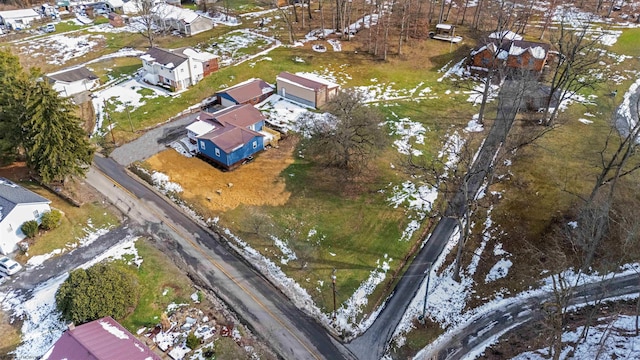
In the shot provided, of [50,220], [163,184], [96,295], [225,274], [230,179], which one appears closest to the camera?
[96,295]

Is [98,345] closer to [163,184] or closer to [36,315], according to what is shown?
[36,315]

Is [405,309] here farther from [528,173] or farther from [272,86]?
[272,86]

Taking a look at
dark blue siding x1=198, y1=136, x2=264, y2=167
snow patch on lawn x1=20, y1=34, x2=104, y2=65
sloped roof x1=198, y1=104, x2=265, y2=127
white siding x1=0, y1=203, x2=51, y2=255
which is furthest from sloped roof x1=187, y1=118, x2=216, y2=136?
snow patch on lawn x1=20, y1=34, x2=104, y2=65

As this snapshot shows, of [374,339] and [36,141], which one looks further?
[36,141]

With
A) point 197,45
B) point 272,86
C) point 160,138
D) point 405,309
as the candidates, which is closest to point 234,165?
point 160,138

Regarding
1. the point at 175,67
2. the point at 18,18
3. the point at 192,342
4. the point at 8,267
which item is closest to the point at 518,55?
the point at 175,67

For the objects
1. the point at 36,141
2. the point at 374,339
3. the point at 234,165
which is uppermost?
the point at 36,141

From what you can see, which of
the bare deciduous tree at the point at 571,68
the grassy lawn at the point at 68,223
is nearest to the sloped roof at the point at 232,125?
the grassy lawn at the point at 68,223

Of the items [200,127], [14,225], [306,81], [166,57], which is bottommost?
[14,225]
